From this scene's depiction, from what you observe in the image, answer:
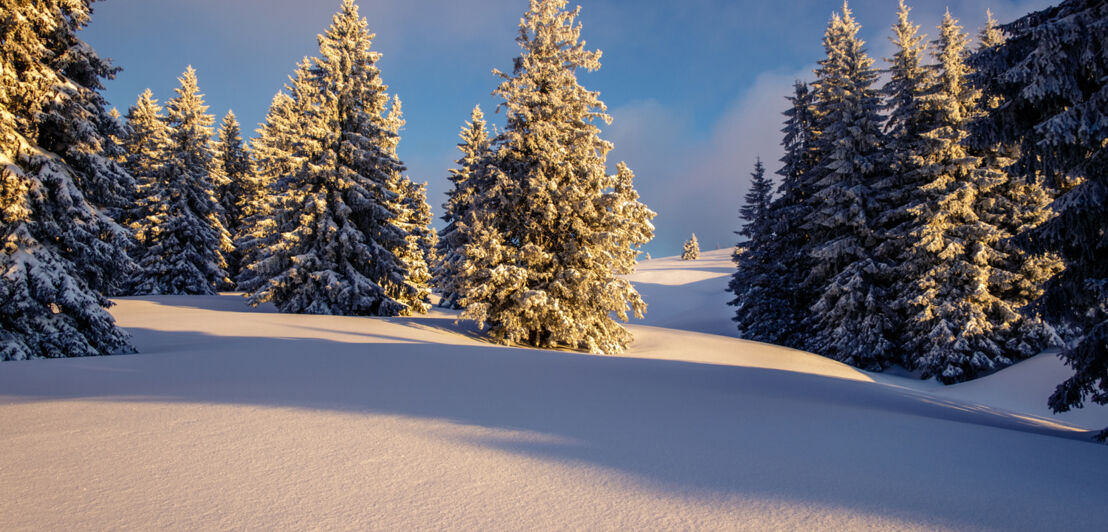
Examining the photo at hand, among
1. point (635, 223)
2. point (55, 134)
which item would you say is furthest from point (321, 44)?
point (635, 223)

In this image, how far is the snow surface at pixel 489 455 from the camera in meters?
2.42

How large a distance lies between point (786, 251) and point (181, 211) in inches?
1228

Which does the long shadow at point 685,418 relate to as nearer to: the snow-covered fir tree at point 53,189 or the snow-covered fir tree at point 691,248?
the snow-covered fir tree at point 53,189

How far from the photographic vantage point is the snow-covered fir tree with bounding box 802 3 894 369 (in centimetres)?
1812

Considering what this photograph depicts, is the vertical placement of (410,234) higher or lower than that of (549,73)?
lower

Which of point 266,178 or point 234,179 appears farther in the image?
point 234,179

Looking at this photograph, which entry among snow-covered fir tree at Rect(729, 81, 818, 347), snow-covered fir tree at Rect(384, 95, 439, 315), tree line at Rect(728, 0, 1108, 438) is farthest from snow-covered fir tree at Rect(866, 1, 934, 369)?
snow-covered fir tree at Rect(384, 95, 439, 315)

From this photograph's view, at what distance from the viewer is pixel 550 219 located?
14.7m

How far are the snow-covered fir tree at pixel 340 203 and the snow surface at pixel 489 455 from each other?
38.5 feet

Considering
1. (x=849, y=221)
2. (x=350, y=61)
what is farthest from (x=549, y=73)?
(x=849, y=221)

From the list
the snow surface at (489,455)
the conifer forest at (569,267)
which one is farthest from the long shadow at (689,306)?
the snow surface at (489,455)

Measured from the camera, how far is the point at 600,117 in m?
16.0

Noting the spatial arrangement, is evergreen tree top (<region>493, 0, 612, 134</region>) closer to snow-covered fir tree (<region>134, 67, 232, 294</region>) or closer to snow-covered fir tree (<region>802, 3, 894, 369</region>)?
snow-covered fir tree (<region>802, 3, 894, 369</region>)

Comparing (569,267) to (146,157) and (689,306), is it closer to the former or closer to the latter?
(689,306)
